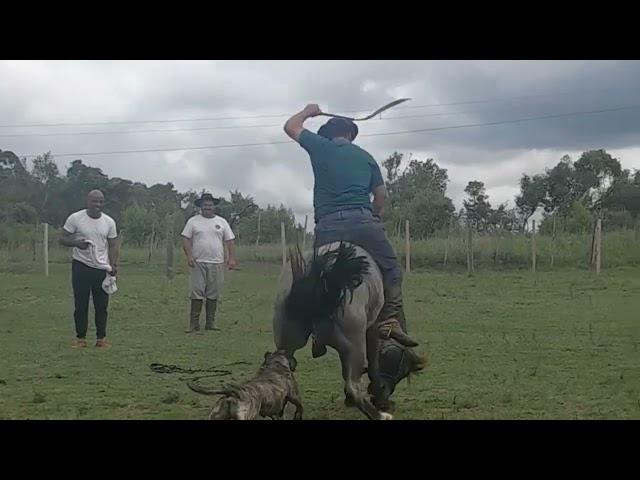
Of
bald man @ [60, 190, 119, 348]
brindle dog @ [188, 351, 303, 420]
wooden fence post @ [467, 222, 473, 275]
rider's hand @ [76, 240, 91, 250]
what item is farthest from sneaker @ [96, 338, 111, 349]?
wooden fence post @ [467, 222, 473, 275]

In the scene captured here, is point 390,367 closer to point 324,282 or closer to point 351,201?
point 324,282

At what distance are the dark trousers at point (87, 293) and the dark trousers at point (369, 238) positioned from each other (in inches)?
87.4

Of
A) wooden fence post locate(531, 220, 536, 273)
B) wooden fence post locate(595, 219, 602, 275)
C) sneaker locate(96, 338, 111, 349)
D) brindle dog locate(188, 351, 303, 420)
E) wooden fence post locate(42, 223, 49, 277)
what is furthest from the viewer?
wooden fence post locate(595, 219, 602, 275)

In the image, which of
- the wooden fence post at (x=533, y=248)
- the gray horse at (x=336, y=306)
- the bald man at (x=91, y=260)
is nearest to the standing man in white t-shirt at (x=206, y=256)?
the bald man at (x=91, y=260)

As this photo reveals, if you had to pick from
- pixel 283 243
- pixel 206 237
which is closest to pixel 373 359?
pixel 283 243

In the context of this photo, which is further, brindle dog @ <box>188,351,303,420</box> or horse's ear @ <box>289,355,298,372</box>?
horse's ear @ <box>289,355,298,372</box>

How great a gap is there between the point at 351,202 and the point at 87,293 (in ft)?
8.19

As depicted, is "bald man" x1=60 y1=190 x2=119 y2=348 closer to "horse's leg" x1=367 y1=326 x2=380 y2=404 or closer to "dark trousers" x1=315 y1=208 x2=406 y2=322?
"dark trousers" x1=315 y1=208 x2=406 y2=322

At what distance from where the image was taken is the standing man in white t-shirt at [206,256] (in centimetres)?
687

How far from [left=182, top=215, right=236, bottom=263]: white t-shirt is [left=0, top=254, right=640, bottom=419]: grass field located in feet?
0.88

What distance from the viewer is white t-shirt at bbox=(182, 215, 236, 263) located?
690 centimetres

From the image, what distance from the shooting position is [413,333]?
6.70 metres
